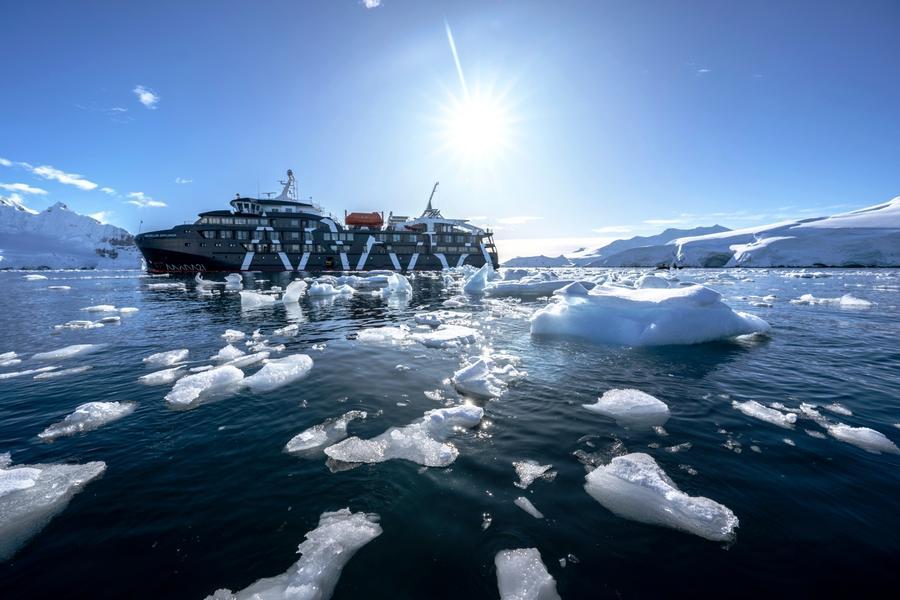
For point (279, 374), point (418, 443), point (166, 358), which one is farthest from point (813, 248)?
point (166, 358)

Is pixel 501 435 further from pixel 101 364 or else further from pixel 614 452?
pixel 101 364

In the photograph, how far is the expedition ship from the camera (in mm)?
46938

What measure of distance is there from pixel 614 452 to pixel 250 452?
4.61m

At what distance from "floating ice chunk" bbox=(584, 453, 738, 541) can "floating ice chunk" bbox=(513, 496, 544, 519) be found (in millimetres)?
670

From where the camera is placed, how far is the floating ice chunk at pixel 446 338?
9805mm

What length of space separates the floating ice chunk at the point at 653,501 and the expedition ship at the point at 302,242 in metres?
55.2

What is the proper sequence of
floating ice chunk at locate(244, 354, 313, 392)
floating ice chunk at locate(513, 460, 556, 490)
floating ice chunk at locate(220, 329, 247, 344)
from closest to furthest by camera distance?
floating ice chunk at locate(513, 460, 556, 490) → floating ice chunk at locate(244, 354, 313, 392) → floating ice chunk at locate(220, 329, 247, 344)

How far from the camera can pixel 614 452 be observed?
427cm

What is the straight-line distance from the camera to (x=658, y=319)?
9.38m

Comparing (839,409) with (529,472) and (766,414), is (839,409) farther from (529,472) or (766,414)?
(529,472)

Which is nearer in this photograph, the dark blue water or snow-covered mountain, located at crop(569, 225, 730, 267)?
the dark blue water

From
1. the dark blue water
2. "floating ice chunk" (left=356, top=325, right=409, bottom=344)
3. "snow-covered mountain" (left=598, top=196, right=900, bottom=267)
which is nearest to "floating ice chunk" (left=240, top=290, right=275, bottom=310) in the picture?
"floating ice chunk" (left=356, top=325, right=409, bottom=344)

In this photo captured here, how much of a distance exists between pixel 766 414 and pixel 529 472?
13.9ft

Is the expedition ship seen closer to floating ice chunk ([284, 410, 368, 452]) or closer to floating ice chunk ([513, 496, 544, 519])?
floating ice chunk ([284, 410, 368, 452])
